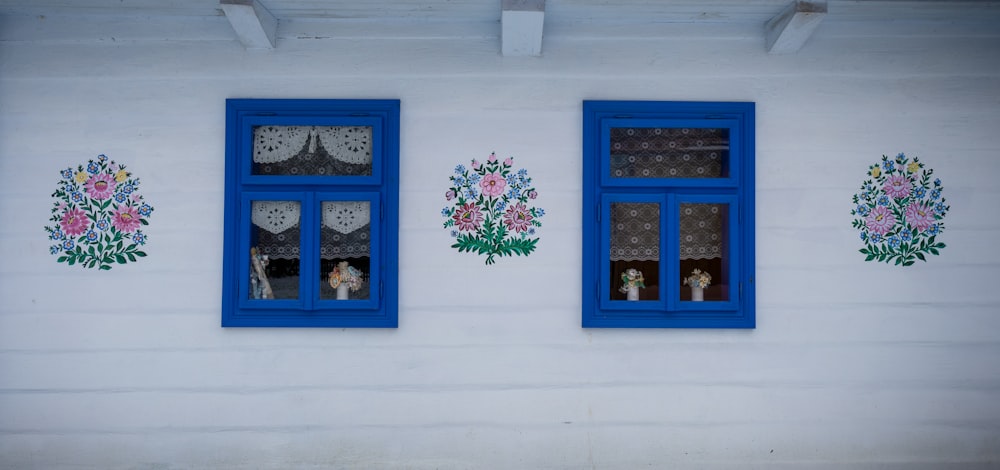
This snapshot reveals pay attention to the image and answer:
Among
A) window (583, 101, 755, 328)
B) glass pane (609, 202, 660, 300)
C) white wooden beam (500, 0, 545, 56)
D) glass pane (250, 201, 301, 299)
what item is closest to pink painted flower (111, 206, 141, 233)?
glass pane (250, 201, 301, 299)

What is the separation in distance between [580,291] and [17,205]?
2906 millimetres

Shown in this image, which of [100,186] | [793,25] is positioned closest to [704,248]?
[793,25]

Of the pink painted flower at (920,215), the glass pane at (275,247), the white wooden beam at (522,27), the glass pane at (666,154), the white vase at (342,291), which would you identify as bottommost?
the white vase at (342,291)

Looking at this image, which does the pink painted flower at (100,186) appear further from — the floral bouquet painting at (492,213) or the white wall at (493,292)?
the floral bouquet painting at (492,213)

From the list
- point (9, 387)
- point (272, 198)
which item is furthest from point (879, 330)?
point (9, 387)

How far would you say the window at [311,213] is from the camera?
3623mm

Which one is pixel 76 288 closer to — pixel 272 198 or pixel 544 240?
pixel 272 198

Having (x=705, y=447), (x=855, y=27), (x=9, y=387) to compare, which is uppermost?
(x=855, y=27)

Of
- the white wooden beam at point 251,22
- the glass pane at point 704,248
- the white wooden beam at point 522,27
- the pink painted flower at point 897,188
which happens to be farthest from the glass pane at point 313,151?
the pink painted flower at point 897,188

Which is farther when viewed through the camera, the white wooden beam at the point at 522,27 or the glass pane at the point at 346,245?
the glass pane at the point at 346,245

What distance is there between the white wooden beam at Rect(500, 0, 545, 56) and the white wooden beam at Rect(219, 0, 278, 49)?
116cm

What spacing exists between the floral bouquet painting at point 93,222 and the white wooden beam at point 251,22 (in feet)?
3.16

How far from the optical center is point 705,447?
12.1 ft

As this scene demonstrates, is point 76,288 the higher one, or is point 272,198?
point 272,198
